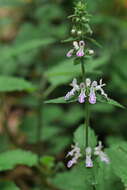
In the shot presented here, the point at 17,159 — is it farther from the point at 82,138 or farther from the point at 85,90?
the point at 85,90

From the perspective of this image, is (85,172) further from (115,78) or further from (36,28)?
(36,28)

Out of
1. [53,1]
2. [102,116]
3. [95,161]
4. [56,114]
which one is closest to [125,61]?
[102,116]

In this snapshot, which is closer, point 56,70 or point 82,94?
point 82,94

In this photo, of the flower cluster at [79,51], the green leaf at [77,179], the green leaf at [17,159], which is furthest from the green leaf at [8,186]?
the flower cluster at [79,51]

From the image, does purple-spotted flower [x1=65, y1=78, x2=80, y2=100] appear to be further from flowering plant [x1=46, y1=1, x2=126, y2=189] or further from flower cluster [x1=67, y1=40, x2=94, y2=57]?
flower cluster [x1=67, y1=40, x2=94, y2=57]

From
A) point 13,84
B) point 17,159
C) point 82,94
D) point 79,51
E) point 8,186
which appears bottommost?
point 8,186

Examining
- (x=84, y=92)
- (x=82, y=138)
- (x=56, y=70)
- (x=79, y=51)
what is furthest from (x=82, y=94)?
(x=56, y=70)

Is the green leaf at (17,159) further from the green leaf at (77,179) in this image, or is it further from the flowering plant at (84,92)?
the flowering plant at (84,92)

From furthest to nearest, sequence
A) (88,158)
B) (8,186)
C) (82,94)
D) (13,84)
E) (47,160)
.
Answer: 1. (13,84)
2. (47,160)
3. (8,186)
4. (88,158)
5. (82,94)
